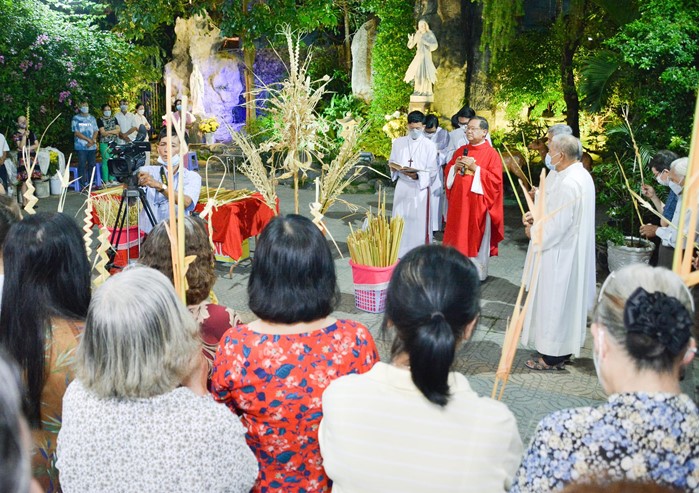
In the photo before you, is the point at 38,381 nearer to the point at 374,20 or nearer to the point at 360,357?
the point at 360,357

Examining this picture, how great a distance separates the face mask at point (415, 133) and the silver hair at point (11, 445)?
261 inches

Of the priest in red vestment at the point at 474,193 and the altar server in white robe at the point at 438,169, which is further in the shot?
the altar server in white robe at the point at 438,169

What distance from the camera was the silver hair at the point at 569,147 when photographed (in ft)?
15.4

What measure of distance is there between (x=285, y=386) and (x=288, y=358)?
0.09m

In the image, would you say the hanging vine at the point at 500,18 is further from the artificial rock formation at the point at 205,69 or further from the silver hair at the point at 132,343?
the silver hair at the point at 132,343

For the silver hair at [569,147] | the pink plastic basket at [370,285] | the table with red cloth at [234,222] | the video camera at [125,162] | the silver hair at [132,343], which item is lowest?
the pink plastic basket at [370,285]

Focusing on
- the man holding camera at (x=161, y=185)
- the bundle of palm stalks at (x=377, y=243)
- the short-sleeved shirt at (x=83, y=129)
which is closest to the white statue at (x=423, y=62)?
the short-sleeved shirt at (x=83, y=129)

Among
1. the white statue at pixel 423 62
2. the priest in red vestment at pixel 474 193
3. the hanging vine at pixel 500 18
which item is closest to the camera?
the priest in red vestment at pixel 474 193

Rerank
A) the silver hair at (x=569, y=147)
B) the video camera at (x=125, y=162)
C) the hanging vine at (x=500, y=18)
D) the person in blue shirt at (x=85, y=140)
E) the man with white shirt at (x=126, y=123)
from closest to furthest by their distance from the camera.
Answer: the silver hair at (x=569, y=147) < the video camera at (x=125, y=162) < the hanging vine at (x=500, y=18) < the person in blue shirt at (x=85, y=140) < the man with white shirt at (x=126, y=123)

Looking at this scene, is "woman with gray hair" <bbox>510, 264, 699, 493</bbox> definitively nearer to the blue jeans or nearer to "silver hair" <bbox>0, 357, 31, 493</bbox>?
"silver hair" <bbox>0, 357, 31, 493</bbox>

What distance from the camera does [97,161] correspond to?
14000mm

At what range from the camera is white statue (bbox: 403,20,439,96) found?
1344 centimetres

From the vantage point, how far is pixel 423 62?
44.2 feet

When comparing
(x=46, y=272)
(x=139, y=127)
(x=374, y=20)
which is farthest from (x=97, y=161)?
(x=46, y=272)
